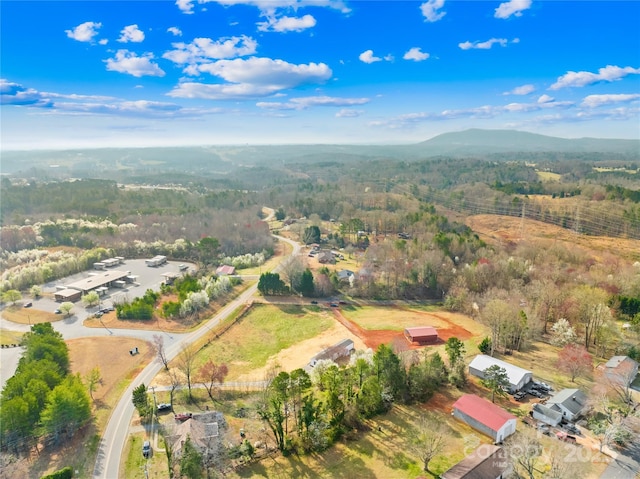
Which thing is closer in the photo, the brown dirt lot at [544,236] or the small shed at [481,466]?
the small shed at [481,466]

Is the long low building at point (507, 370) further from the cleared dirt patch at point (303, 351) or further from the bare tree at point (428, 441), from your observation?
the cleared dirt patch at point (303, 351)

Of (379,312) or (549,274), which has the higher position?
(549,274)

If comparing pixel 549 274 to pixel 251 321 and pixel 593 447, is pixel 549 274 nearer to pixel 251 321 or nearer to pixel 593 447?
pixel 593 447

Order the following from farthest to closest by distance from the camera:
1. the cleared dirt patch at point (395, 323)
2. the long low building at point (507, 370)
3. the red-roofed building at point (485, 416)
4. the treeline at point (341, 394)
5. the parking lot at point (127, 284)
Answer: the parking lot at point (127, 284)
the cleared dirt patch at point (395, 323)
the long low building at point (507, 370)
the red-roofed building at point (485, 416)
the treeline at point (341, 394)

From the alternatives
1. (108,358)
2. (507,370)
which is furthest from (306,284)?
(507,370)

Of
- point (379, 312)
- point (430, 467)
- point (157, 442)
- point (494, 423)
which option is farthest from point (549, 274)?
point (157, 442)

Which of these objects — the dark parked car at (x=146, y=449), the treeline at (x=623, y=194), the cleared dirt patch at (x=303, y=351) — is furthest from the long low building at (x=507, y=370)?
the treeline at (x=623, y=194)

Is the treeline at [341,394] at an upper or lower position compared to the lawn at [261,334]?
upper
